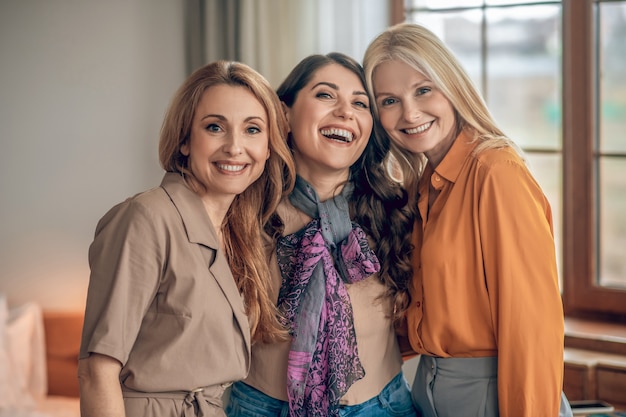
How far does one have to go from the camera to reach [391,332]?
6.97ft

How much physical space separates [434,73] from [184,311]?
2.80 feet

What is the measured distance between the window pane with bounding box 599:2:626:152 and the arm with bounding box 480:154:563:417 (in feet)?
4.70

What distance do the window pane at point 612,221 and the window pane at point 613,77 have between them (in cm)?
8

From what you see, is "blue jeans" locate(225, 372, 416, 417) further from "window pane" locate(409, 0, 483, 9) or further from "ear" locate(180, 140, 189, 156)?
"window pane" locate(409, 0, 483, 9)

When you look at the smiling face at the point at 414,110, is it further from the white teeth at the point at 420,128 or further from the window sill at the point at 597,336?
the window sill at the point at 597,336

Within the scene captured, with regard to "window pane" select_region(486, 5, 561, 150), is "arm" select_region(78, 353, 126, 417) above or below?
below

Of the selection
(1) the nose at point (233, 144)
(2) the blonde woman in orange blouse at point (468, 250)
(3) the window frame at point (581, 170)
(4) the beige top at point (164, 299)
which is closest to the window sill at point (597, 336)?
(3) the window frame at point (581, 170)

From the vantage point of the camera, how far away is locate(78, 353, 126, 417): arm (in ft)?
5.26

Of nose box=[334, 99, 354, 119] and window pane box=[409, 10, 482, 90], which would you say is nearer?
nose box=[334, 99, 354, 119]

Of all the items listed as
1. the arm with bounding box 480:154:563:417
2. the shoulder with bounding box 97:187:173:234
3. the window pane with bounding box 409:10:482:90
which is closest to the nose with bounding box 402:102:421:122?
the arm with bounding box 480:154:563:417

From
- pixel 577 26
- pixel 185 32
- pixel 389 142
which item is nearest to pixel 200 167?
pixel 389 142

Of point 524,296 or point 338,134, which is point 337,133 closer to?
point 338,134

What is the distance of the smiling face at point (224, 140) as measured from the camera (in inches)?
71.1

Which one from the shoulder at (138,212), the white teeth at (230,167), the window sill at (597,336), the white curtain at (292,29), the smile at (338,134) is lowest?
the window sill at (597,336)
